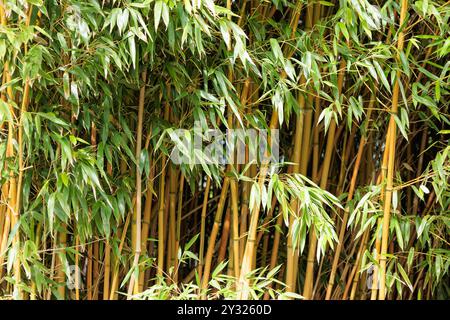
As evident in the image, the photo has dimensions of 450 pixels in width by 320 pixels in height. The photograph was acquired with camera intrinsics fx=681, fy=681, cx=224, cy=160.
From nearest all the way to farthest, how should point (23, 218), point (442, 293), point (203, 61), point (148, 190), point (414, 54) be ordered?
1. point (23, 218)
2. point (203, 61)
3. point (148, 190)
4. point (414, 54)
5. point (442, 293)

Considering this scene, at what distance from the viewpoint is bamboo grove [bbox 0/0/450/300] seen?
2.48 m

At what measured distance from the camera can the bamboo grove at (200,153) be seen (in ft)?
8.13

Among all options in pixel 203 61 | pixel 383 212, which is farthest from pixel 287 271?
pixel 203 61

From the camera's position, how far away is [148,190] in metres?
2.89

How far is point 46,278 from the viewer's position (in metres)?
2.65

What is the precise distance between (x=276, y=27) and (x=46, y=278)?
1.38 meters

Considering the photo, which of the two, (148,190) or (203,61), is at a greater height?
(203,61)

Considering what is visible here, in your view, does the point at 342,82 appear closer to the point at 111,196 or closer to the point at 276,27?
the point at 276,27

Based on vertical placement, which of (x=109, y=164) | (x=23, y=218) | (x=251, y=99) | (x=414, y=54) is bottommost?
(x=23, y=218)

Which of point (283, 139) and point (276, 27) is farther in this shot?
point (283, 139)

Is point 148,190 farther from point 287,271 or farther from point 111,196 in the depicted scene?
point 287,271

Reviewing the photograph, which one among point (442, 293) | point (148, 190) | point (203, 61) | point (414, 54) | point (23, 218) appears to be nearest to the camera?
point (23, 218)

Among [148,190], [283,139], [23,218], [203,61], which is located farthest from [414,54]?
[23,218]

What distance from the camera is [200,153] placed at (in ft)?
8.57
